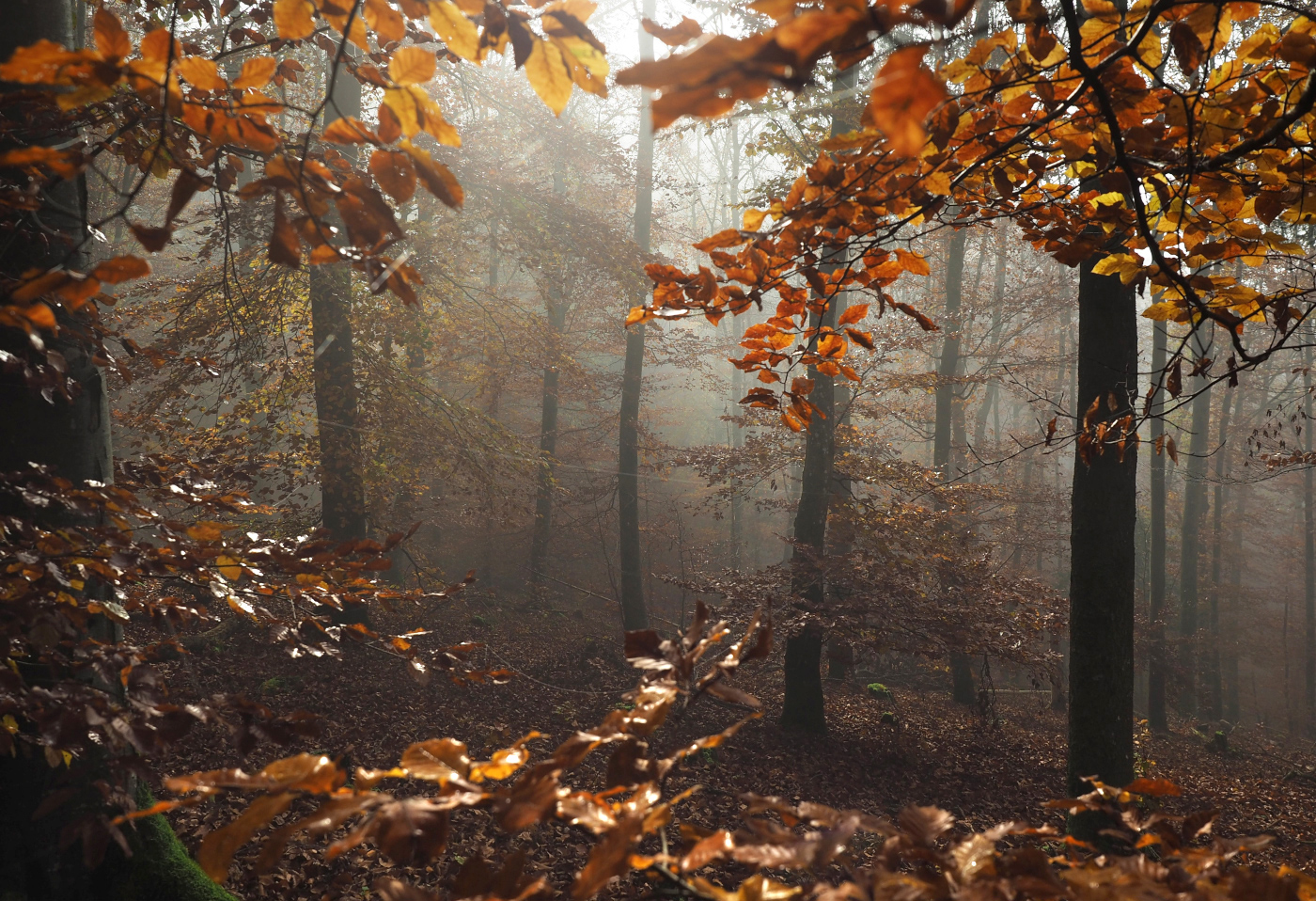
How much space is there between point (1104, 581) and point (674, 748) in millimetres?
4352

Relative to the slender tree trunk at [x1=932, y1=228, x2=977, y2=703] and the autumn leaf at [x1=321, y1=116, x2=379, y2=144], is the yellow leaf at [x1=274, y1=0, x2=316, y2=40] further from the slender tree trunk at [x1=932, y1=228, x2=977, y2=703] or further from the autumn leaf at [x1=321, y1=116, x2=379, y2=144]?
the slender tree trunk at [x1=932, y1=228, x2=977, y2=703]

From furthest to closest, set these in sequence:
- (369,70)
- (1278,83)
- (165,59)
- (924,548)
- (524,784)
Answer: (924,548) < (1278,83) < (369,70) < (165,59) < (524,784)

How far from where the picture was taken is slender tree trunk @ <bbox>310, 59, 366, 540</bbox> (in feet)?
25.6

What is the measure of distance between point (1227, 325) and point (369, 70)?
1.90m

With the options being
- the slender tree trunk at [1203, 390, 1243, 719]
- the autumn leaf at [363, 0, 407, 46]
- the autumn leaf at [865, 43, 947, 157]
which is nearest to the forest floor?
the autumn leaf at [363, 0, 407, 46]

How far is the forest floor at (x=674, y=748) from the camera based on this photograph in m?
4.46

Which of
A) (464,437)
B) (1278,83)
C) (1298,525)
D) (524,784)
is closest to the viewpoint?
(524,784)

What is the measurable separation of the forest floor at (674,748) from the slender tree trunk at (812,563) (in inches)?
14.3

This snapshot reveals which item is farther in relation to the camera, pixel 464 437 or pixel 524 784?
pixel 464 437

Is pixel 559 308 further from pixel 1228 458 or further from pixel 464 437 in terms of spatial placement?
pixel 1228 458

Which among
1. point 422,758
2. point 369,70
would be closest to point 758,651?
point 422,758

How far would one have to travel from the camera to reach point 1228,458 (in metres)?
19.0

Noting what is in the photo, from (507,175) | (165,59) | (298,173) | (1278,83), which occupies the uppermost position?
(507,175)

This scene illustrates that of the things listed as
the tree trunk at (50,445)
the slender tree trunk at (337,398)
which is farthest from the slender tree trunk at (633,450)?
the tree trunk at (50,445)
